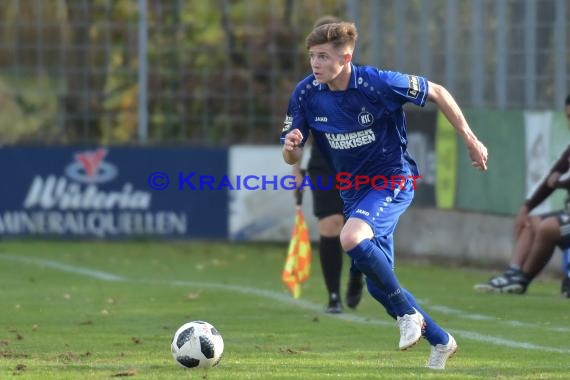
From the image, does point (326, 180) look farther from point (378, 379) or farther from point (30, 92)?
point (30, 92)

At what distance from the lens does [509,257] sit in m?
16.4

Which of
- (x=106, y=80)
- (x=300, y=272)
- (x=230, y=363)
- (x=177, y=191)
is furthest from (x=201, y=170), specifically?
(x=230, y=363)

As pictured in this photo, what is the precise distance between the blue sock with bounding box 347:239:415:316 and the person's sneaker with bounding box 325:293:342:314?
12.4ft

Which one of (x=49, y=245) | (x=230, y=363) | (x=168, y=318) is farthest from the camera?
(x=49, y=245)

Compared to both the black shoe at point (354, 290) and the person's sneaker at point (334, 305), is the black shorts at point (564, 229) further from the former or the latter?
the person's sneaker at point (334, 305)

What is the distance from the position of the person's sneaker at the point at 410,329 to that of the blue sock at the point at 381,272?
0.12ft

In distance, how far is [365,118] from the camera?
8664 millimetres

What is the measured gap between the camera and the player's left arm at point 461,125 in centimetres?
809

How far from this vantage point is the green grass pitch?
8516 mm

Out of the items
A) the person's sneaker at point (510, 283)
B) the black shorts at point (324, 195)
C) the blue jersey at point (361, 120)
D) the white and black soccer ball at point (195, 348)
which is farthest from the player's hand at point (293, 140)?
the person's sneaker at point (510, 283)

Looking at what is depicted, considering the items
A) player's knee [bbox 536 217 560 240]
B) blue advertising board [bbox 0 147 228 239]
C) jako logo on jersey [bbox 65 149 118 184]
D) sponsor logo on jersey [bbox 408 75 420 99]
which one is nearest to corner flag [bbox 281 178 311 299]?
player's knee [bbox 536 217 560 240]

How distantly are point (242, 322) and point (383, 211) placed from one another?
10.4 feet

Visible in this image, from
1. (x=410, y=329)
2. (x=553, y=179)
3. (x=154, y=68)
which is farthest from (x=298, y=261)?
(x=154, y=68)

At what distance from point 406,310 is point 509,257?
328 inches
